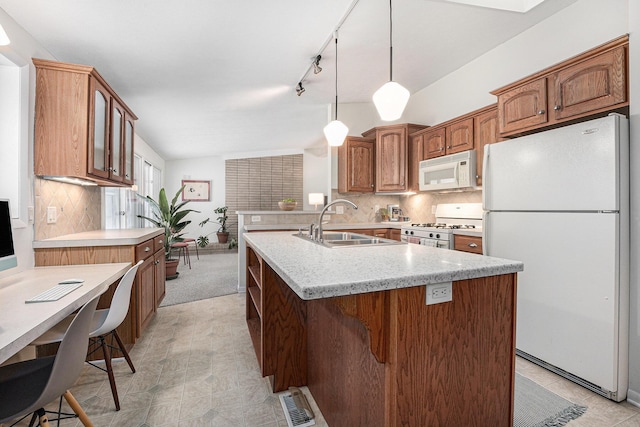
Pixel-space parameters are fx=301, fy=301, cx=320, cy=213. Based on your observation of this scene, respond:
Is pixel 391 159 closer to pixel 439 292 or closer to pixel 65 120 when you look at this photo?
pixel 439 292

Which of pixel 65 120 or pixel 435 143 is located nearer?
pixel 65 120

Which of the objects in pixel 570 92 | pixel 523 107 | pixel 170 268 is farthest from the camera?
pixel 170 268

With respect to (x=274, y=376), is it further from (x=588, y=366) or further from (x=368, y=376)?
(x=588, y=366)

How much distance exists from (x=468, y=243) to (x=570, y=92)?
4.44 feet

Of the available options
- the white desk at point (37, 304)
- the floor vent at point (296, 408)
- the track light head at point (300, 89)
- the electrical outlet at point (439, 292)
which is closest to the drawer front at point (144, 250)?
the white desk at point (37, 304)

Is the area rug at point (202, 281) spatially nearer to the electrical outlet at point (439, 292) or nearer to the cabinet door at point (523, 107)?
the electrical outlet at point (439, 292)

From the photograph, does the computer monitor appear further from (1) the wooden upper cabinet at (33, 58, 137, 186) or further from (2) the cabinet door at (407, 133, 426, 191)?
(2) the cabinet door at (407, 133, 426, 191)

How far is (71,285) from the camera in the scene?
1.51 meters

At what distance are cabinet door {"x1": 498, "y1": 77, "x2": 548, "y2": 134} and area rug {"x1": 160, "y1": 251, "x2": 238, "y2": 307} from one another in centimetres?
361

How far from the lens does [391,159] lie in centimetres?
414

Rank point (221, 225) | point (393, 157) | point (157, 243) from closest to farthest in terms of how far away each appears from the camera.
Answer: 1. point (157, 243)
2. point (393, 157)
3. point (221, 225)

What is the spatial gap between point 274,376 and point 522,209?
2051mm

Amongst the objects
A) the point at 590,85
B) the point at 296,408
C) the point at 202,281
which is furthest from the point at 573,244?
the point at 202,281

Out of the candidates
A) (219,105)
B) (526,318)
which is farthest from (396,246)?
(219,105)
